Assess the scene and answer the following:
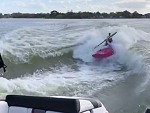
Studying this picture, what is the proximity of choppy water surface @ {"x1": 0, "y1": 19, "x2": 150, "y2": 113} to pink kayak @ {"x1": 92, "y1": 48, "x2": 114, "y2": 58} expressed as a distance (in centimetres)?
8

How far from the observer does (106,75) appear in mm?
5828

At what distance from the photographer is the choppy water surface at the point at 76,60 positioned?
214 inches

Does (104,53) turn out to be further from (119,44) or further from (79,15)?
(79,15)

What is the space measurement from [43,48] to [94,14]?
102cm

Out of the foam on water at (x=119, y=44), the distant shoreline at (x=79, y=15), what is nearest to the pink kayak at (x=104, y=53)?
the foam on water at (x=119, y=44)

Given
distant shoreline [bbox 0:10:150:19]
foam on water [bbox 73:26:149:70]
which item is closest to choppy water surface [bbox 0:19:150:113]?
foam on water [bbox 73:26:149:70]

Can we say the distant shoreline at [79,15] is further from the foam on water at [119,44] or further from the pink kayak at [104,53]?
the pink kayak at [104,53]

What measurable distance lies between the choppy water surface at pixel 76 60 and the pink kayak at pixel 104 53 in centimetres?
8

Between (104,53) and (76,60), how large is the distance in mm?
505

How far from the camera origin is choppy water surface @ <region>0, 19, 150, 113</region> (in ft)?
17.8

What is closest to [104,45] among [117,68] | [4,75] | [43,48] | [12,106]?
[117,68]

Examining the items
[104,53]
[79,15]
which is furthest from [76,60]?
[79,15]

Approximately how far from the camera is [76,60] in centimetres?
618

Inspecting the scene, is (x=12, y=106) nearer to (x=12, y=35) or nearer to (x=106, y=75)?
(x=106, y=75)
